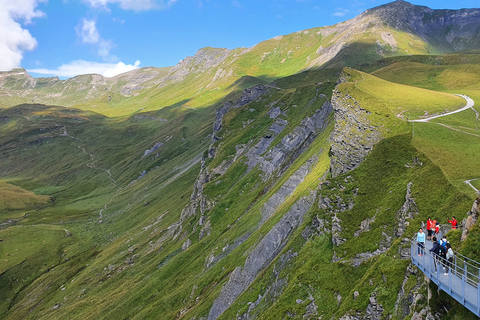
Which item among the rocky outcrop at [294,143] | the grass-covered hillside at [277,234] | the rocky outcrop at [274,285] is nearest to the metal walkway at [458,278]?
the grass-covered hillside at [277,234]

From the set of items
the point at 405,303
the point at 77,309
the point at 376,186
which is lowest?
the point at 77,309

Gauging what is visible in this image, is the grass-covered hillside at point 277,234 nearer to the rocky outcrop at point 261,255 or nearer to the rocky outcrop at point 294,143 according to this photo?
the rocky outcrop at point 261,255

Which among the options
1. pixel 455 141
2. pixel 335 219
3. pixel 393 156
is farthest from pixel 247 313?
pixel 455 141

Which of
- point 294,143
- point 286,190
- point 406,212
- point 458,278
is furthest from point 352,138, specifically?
point 294,143

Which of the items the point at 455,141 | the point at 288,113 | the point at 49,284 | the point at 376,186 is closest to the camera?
the point at 376,186

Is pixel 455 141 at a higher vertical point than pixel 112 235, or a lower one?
higher

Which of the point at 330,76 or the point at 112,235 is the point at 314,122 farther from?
the point at 112,235

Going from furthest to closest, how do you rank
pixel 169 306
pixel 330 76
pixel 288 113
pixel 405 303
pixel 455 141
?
pixel 330 76, pixel 288 113, pixel 169 306, pixel 455 141, pixel 405 303
